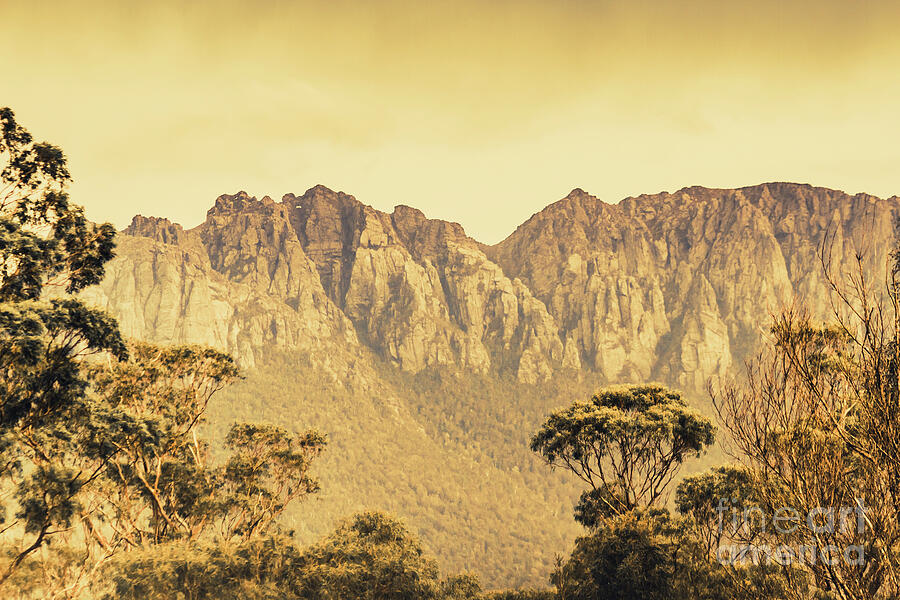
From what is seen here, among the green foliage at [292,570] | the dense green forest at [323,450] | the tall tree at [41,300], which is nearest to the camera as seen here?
the dense green forest at [323,450]

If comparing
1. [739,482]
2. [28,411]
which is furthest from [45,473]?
[739,482]

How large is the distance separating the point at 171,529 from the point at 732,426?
4091 cm

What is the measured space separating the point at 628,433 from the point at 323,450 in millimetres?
29468

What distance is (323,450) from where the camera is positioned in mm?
55062

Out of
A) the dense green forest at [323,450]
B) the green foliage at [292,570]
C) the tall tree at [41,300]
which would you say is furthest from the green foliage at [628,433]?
the tall tree at [41,300]

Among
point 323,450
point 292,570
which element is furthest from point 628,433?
point 323,450

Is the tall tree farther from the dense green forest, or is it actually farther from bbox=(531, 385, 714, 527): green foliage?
bbox=(531, 385, 714, 527): green foliage

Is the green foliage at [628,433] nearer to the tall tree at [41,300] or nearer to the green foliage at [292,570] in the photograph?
the green foliage at [292,570]

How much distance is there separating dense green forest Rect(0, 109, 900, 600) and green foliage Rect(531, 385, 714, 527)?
15 centimetres

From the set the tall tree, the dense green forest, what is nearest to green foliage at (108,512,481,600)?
the dense green forest

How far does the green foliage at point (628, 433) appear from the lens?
3575 centimetres

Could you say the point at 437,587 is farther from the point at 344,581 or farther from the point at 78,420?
the point at 78,420

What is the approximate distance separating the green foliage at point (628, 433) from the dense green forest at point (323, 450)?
15 centimetres

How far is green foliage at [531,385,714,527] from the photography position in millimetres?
35750
